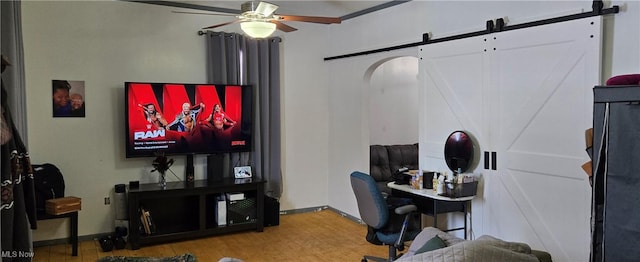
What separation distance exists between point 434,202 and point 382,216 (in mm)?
585

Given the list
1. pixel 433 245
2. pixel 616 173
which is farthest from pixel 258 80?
pixel 616 173

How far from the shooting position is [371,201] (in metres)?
3.66

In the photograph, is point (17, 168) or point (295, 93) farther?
point (295, 93)

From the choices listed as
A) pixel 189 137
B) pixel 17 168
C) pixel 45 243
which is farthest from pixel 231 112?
pixel 17 168

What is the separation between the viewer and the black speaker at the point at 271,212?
5.49 meters

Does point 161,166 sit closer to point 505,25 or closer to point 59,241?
point 59,241

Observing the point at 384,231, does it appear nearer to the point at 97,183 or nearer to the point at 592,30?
the point at 592,30

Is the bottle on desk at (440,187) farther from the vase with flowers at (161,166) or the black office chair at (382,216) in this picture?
the vase with flowers at (161,166)

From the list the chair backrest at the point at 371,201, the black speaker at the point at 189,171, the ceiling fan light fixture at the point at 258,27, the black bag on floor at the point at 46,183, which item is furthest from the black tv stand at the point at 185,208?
the ceiling fan light fixture at the point at 258,27

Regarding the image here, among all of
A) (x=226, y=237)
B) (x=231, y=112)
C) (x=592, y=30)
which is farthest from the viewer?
(x=231, y=112)

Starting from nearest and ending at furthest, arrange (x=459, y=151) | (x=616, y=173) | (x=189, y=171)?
(x=616, y=173)
(x=459, y=151)
(x=189, y=171)

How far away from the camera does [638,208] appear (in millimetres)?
1731

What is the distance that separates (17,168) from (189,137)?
10.9 feet

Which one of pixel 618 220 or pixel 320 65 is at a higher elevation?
pixel 320 65
